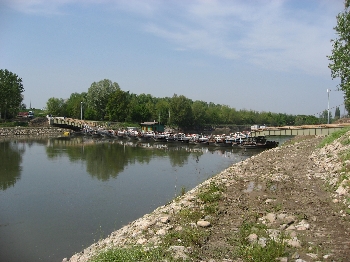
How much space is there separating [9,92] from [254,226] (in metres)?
83.7

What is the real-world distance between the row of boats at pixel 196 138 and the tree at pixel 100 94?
21.6 m

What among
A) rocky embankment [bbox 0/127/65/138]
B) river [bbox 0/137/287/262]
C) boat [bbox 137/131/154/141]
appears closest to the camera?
river [bbox 0/137/287/262]

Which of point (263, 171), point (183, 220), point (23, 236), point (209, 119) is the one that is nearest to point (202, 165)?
point (263, 171)

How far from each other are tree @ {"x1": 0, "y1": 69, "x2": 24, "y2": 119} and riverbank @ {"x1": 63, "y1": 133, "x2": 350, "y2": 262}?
78.5 m

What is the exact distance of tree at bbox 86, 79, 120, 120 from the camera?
104562 millimetres

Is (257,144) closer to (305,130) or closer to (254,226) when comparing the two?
(305,130)

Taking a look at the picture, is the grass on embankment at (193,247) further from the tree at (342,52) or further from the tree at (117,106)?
the tree at (117,106)

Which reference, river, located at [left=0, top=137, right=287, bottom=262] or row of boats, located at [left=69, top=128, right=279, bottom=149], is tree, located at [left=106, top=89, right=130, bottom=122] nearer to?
row of boats, located at [left=69, top=128, right=279, bottom=149]

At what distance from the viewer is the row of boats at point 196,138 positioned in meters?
56.6

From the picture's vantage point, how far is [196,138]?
6512cm

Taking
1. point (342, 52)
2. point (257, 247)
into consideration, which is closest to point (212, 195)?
point (257, 247)

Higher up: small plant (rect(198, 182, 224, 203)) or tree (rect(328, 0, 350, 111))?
tree (rect(328, 0, 350, 111))

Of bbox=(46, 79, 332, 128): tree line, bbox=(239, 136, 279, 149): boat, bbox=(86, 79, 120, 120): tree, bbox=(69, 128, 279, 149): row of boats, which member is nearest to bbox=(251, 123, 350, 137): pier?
bbox=(239, 136, 279, 149): boat

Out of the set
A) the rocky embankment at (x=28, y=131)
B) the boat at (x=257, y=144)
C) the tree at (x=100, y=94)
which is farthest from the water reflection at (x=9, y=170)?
the tree at (x=100, y=94)
